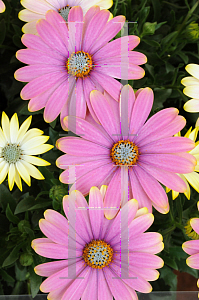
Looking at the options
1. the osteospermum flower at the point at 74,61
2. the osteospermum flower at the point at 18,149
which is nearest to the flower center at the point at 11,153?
the osteospermum flower at the point at 18,149

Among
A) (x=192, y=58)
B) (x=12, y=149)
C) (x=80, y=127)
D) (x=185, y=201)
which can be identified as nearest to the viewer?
(x=80, y=127)

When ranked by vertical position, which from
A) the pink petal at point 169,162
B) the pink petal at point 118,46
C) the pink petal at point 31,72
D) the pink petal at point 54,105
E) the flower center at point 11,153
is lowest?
the pink petal at point 169,162

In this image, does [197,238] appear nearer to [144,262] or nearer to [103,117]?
[144,262]

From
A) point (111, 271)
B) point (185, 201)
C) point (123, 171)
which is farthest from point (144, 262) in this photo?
point (185, 201)

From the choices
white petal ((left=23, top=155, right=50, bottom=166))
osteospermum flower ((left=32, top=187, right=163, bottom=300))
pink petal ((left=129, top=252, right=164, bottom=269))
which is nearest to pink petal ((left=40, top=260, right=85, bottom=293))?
osteospermum flower ((left=32, top=187, right=163, bottom=300))

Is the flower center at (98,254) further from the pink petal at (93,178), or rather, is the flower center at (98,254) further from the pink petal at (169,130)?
the pink petal at (169,130)

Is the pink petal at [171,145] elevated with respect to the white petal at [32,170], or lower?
elevated
